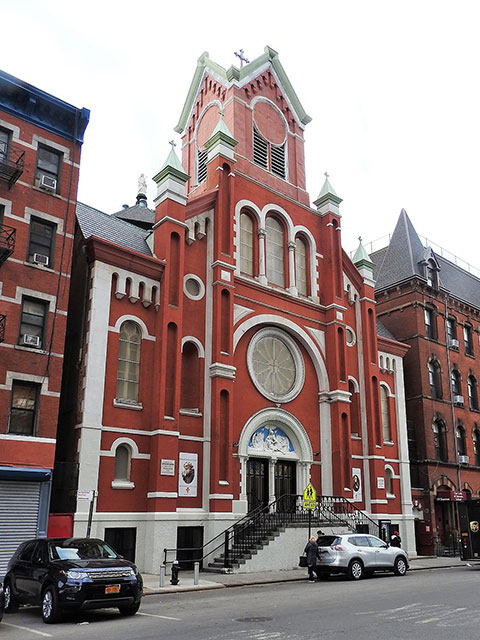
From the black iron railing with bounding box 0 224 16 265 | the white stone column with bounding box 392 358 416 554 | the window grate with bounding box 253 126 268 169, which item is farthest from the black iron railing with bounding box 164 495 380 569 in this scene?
the window grate with bounding box 253 126 268 169

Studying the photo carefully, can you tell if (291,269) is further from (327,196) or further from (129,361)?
(129,361)

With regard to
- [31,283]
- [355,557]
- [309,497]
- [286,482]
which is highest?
[31,283]

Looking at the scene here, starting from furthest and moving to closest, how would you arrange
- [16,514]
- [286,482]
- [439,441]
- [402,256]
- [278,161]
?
[402,256] → [439,441] → [278,161] → [286,482] → [16,514]

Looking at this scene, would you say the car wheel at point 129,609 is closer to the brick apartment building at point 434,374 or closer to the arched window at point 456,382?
the brick apartment building at point 434,374

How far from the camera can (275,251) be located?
30234 millimetres

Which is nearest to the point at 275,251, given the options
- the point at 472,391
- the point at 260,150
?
the point at 260,150

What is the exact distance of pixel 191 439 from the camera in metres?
24.1

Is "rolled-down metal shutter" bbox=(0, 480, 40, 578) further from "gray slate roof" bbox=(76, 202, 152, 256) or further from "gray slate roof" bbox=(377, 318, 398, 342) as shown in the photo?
"gray slate roof" bbox=(377, 318, 398, 342)

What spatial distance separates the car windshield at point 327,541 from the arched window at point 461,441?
804 inches

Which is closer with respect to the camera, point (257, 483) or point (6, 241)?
point (6, 241)

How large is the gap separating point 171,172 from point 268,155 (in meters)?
8.14

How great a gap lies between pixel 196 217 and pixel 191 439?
9459mm

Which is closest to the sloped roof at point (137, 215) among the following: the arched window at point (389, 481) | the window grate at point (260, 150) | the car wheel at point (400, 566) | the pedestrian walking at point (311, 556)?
the window grate at point (260, 150)

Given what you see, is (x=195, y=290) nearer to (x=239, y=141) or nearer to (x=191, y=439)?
(x=191, y=439)
